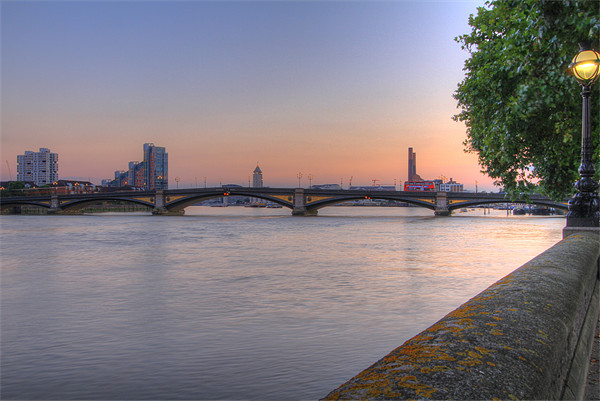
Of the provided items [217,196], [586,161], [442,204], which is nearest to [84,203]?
[217,196]

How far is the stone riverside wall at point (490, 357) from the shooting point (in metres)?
1.93

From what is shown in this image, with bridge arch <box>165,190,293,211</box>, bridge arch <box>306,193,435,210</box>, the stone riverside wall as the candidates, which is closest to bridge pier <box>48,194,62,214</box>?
bridge arch <box>165,190,293,211</box>

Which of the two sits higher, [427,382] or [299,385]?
[427,382]

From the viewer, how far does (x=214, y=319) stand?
13.5m

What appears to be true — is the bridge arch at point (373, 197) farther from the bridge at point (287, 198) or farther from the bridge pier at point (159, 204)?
the bridge pier at point (159, 204)

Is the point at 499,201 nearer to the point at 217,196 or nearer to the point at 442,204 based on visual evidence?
the point at 442,204

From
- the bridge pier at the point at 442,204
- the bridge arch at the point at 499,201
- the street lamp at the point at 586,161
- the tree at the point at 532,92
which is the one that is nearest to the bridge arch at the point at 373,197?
the bridge pier at the point at 442,204

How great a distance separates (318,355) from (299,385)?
1.73 metres

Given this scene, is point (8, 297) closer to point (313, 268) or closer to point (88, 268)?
point (88, 268)

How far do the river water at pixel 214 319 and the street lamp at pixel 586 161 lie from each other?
15.8 ft

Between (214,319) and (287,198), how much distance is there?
299 feet

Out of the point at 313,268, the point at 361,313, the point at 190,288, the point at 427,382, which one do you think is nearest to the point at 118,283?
the point at 190,288

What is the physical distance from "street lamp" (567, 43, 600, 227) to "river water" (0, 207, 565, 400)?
15.8ft

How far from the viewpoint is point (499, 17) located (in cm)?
1859
